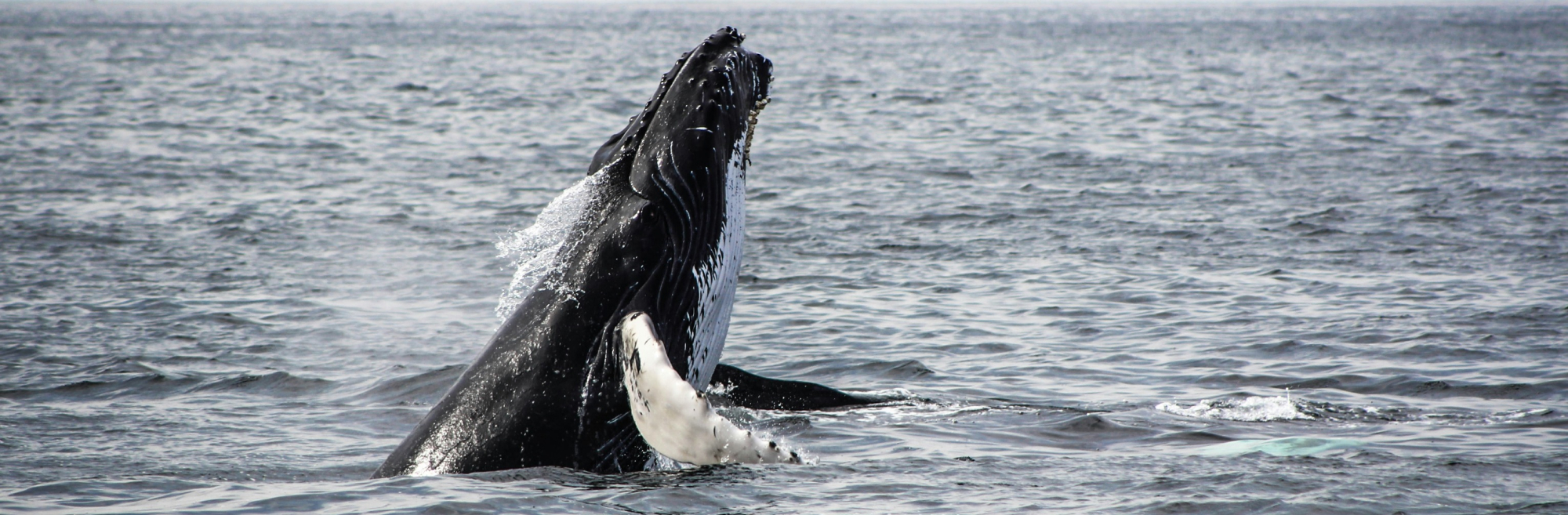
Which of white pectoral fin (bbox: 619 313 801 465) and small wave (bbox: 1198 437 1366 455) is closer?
white pectoral fin (bbox: 619 313 801 465)

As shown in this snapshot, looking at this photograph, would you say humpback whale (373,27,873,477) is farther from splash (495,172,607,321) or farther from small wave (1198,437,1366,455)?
small wave (1198,437,1366,455)

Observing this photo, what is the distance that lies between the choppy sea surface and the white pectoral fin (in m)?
0.60

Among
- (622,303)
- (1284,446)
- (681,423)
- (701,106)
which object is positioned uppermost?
(701,106)

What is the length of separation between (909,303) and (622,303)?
24.4 feet

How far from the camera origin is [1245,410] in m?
9.32

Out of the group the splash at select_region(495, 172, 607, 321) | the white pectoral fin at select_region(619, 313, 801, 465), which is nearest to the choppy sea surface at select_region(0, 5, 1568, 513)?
the white pectoral fin at select_region(619, 313, 801, 465)

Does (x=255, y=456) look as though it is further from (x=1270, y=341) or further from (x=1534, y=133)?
(x=1534, y=133)

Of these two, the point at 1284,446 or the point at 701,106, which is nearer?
the point at 701,106

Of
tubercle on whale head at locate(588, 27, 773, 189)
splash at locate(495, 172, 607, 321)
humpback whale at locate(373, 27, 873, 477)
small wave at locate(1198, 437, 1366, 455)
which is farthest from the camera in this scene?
small wave at locate(1198, 437, 1366, 455)

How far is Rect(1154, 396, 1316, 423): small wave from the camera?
9086 mm

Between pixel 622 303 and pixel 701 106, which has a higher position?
pixel 701 106

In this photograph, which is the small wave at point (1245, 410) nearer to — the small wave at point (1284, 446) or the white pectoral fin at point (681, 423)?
the small wave at point (1284, 446)

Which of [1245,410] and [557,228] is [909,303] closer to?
[1245,410]

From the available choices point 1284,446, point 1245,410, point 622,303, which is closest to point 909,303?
point 1245,410
